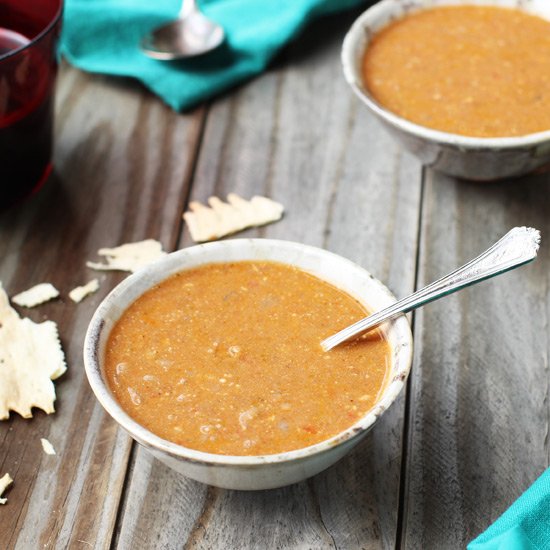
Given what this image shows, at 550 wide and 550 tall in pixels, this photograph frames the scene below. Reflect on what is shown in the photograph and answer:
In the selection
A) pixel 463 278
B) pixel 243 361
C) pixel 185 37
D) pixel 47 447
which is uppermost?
pixel 463 278

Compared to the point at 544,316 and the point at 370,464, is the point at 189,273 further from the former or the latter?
the point at 544,316

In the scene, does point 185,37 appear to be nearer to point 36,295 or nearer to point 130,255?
point 130,255

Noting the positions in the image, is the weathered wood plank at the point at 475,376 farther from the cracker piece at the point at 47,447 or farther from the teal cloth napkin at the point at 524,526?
the cracker piece at the point at 47,447

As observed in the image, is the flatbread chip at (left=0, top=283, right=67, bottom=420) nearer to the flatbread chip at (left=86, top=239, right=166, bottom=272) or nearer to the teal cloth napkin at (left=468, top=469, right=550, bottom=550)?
the flatbread chip at (left=86, top=239, right=166, bottom=272)

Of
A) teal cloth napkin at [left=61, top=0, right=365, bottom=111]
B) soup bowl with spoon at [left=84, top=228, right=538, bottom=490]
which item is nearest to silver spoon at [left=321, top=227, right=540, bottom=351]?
soup bowl with spoon at [left=84, top=228, right=538, bottom=490]

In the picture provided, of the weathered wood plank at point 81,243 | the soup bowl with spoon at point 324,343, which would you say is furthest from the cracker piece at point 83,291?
the soup bowl with spoon at point 324,343

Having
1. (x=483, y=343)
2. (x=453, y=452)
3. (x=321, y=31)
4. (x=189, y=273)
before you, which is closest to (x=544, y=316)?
(x=483, y=343)

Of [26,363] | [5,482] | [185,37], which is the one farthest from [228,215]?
[5,482]
